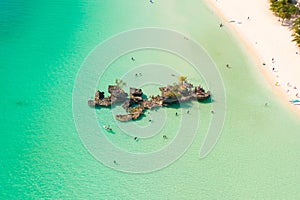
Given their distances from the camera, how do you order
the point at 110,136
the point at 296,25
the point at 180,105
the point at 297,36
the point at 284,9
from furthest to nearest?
1. the point at 284,9
2. the point at 296,25
3. the point at 297,36
4. the point at 180,105
5. the point at 110,136

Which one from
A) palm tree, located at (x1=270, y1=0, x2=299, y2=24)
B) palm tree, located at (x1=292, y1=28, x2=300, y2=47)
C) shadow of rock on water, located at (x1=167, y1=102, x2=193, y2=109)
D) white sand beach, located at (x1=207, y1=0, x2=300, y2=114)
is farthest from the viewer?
palm tree, located at (x1=270, y1=0, x2=299, y2=24)

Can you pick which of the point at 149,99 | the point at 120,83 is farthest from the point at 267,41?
the point at 120,83

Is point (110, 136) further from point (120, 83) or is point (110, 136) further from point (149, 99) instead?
point (120, 83)

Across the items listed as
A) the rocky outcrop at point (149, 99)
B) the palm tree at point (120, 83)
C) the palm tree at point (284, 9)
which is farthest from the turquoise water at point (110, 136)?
the palm tree at point (284, 9)

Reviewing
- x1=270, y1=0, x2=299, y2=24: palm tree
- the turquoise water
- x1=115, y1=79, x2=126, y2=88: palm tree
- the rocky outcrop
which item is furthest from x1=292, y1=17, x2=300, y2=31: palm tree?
x1=115, y1=79, x2=126, y2=88: palm tree

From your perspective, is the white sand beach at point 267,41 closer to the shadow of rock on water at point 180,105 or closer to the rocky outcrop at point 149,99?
the rocky outcrop at point 149,99

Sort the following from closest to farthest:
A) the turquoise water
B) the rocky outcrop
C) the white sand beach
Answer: the turquoise water → the rocky outcrop → the white sand beach

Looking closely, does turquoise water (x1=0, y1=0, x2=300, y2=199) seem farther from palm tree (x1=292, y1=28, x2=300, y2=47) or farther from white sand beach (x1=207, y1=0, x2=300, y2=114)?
palm tree (x1=292, y1=28, x2=300, y2=47)
